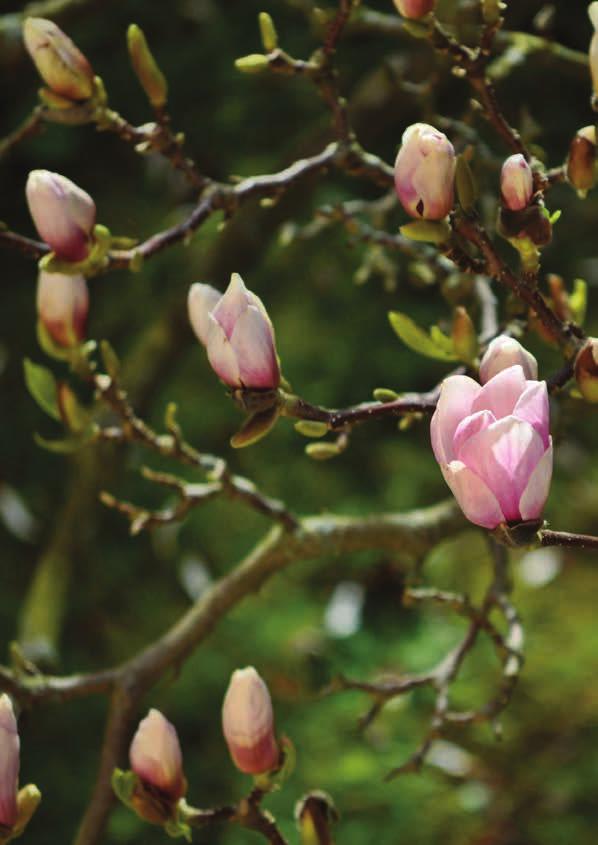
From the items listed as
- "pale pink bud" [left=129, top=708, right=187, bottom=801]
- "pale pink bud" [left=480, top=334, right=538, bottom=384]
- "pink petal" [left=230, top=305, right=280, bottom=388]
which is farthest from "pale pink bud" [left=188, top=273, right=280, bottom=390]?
"pale pink bud" [left=129, top=708, right=187, bottom=801]

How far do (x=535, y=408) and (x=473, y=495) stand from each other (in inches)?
1.8

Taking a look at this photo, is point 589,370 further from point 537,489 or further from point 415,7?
point 415,7

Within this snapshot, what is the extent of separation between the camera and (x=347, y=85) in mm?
1515

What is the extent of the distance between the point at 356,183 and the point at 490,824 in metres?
0.85

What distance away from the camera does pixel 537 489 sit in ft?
1.47

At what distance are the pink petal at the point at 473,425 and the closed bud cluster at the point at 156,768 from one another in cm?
27

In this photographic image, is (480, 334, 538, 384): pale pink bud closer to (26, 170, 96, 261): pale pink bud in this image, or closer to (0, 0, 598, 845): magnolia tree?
(0, 0, 598, 845): magnolia tree

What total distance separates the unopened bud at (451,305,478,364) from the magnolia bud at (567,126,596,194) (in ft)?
0.31

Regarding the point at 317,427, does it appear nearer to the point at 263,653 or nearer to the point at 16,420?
the point at 263,653

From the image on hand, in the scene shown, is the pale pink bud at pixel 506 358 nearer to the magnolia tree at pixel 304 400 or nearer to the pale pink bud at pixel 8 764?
the magnolia tree at pixel 304 400

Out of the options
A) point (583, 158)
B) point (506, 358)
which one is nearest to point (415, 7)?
point (583, 158)

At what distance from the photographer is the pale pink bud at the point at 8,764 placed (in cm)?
56

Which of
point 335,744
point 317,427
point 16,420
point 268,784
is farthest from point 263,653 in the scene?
point 317,427

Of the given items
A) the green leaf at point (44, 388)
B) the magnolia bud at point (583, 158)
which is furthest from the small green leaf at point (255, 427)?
the green leaf at point (44, 388)
